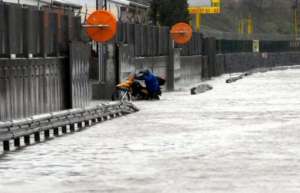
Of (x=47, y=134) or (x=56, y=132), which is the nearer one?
(x=47, y=134)

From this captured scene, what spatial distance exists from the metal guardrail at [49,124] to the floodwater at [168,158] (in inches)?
16.7

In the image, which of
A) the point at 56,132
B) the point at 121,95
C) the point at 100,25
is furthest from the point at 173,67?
the point at 56,132

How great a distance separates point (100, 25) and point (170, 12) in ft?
178

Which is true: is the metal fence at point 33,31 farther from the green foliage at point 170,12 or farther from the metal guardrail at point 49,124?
the green foliage at point 170,12

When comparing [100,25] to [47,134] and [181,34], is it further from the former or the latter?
[181,34]

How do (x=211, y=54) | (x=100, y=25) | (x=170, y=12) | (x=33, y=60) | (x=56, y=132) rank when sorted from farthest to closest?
(x=170, y=12), (x=211, y=54), (x=100, y=25), (x=33, y=60), (x=56, y=132)

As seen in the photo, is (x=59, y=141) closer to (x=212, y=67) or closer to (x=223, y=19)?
(x=212, y=67)

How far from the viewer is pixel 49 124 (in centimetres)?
1831

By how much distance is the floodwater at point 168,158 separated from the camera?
11.2 metres

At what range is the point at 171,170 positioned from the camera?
12.6m

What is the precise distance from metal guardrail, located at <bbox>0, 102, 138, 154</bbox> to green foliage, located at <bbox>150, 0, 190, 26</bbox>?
56139 millimetres

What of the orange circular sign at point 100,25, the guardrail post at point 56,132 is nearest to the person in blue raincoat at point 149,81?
the orange circular sign at point 100,25

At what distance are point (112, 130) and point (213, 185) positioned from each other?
29.9 ft

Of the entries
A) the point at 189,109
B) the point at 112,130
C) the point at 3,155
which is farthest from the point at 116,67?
the point at 3,155
